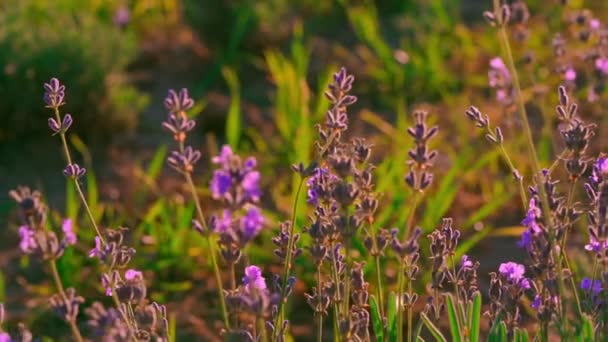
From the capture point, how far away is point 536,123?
4703mm

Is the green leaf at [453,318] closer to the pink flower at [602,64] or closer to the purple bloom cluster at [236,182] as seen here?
the purple bloom cluster at [236,182]

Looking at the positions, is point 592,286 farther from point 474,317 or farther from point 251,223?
point 251,223

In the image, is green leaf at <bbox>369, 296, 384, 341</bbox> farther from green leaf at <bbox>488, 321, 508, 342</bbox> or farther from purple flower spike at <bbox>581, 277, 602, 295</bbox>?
purple flower spike at <bbox>581, 277, 602, 295</bbox>

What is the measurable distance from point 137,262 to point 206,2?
234cm

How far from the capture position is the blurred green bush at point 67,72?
4.35m

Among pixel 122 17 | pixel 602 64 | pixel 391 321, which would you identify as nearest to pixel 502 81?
pixel 602 64

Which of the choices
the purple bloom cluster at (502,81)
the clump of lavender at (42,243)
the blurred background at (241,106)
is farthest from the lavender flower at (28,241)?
the purple bloom cluster at (502,81)

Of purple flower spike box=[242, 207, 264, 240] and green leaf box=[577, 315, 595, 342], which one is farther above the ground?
purple flower spike box=[242, 207, 264, 240]

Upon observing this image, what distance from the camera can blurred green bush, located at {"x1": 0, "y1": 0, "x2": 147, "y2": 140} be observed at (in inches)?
171

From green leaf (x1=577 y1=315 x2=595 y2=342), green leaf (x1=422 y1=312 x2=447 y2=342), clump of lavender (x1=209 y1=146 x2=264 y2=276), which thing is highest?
clump of lavender (x1=209 y1=146 x2=264 y2=276)

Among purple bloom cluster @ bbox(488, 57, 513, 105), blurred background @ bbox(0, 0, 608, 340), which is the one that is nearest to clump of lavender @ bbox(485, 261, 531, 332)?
blurred background @ bbox(0, 0, 608, 340)

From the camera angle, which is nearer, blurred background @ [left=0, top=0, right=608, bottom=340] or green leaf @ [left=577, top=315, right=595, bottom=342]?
green leaf @ [left=577, top=315, right=595, bottom=342]

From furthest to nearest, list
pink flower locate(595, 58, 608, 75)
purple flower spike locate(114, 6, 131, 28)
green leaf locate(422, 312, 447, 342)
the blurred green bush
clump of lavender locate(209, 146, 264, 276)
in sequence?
purple flower spike locate(114, 6, 131, 28) → the blurred green bush → pink flower locate(595, 58, 608, 75) → green leaf locate(422, 312, 447, 342) → clump of lavender locate(209, 146, 264, 276)

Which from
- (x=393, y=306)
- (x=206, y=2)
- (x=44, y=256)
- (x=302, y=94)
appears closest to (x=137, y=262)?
(x=302, y=94)
